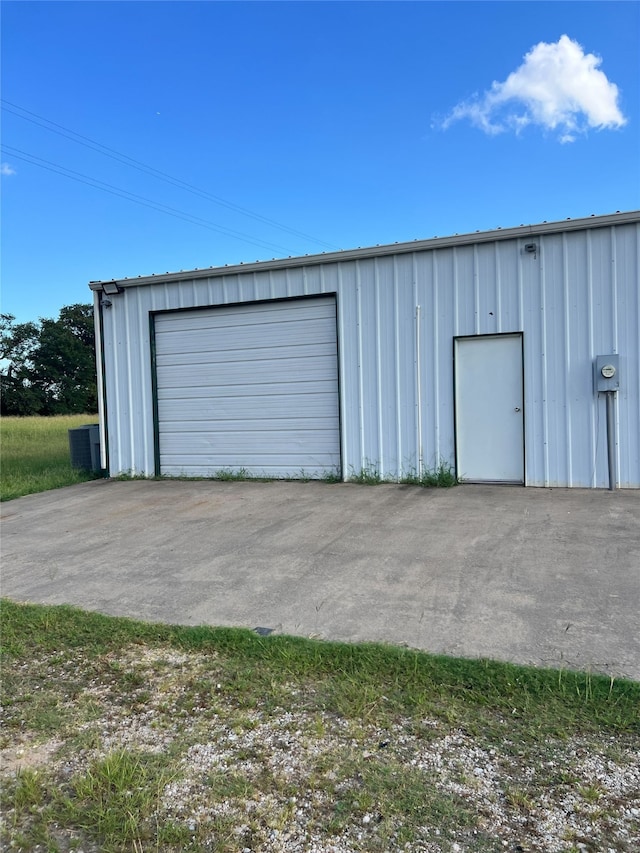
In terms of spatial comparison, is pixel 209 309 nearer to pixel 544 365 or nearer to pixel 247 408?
pixel 247 408

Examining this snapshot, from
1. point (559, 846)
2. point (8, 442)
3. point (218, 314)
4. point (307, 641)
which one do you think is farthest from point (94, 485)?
point (8, 442)

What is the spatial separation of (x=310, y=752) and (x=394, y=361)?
23.2 feet

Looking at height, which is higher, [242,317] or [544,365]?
[242,317]

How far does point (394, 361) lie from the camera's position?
9.09 metres

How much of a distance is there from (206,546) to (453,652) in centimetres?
318

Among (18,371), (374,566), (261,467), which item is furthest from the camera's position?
(18,371)

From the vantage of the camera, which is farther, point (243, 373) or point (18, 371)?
point (18, 371)

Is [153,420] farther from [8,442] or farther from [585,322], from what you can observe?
[8,442]

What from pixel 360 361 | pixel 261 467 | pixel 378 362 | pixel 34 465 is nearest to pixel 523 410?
pixel 378 362

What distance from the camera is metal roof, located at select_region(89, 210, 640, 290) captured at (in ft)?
25.8

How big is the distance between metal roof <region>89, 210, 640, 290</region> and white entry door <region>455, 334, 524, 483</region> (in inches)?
54.0

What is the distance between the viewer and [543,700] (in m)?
2.80

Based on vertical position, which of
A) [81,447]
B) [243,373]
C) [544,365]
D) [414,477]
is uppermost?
[243,373]

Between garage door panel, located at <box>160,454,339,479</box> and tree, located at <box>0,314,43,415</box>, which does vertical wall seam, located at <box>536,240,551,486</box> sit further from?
tree, located at <box>0,314,43,415</box>
